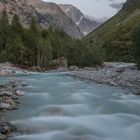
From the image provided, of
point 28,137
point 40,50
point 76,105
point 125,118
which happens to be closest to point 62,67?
point 40,50

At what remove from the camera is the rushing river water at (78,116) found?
22.4 metres

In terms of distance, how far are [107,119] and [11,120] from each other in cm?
703

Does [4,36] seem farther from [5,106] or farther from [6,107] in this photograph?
[6,107]

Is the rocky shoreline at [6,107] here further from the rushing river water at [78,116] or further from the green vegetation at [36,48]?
the green vegetation at [36,48]

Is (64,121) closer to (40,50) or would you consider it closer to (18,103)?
(18,103)

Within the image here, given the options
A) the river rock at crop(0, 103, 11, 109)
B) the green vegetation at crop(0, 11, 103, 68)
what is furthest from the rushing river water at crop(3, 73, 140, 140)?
the green vegetation at crop(0, 11, 103, 68)

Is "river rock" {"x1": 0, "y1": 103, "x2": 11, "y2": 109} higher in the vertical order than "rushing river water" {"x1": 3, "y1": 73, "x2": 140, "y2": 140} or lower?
higher

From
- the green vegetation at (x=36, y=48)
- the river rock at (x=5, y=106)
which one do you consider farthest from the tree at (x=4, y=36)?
the river rock at (x=5, y=106)

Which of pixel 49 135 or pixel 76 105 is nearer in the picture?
pixel 49 135

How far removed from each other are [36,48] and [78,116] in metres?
73.6

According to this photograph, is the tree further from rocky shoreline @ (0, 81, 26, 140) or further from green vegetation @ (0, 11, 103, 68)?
rocky shoreline @ (0, 81, 26, 140)

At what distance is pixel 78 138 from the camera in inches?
840

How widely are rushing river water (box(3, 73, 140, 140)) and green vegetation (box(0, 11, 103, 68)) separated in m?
55.5

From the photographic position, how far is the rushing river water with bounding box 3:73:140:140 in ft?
73.4
